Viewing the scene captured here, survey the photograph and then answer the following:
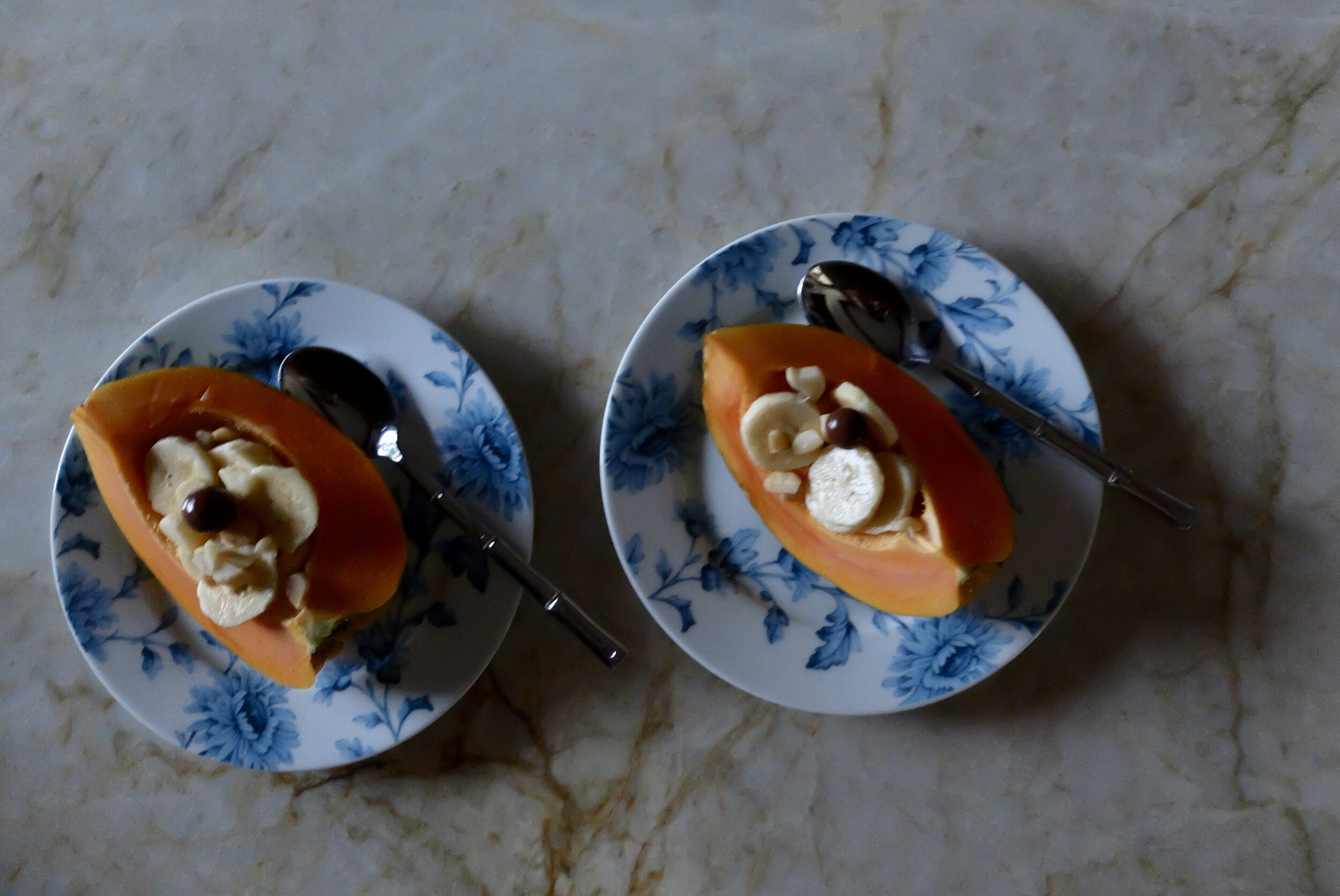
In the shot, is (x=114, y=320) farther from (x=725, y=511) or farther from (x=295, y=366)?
(x=725, y=511)

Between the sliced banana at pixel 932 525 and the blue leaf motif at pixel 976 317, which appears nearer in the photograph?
the sliced banana at pixel 932 525

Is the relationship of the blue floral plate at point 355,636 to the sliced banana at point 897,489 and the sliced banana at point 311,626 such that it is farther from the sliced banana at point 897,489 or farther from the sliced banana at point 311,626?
the sliced banana at point 897,489

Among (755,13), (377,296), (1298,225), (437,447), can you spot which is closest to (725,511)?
(437,447)

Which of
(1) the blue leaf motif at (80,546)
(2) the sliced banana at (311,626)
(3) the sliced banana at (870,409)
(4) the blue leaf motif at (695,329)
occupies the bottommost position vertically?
(2) the sliced banana at (311,626)

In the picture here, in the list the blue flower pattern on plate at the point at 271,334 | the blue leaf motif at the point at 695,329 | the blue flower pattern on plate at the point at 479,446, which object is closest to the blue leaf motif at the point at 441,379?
the blue flower pattern on plate at the point at 479,446

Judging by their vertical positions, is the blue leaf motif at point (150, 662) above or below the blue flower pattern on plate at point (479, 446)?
below

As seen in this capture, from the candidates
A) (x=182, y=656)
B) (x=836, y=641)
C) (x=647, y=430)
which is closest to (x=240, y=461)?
(x=182, y=656)
